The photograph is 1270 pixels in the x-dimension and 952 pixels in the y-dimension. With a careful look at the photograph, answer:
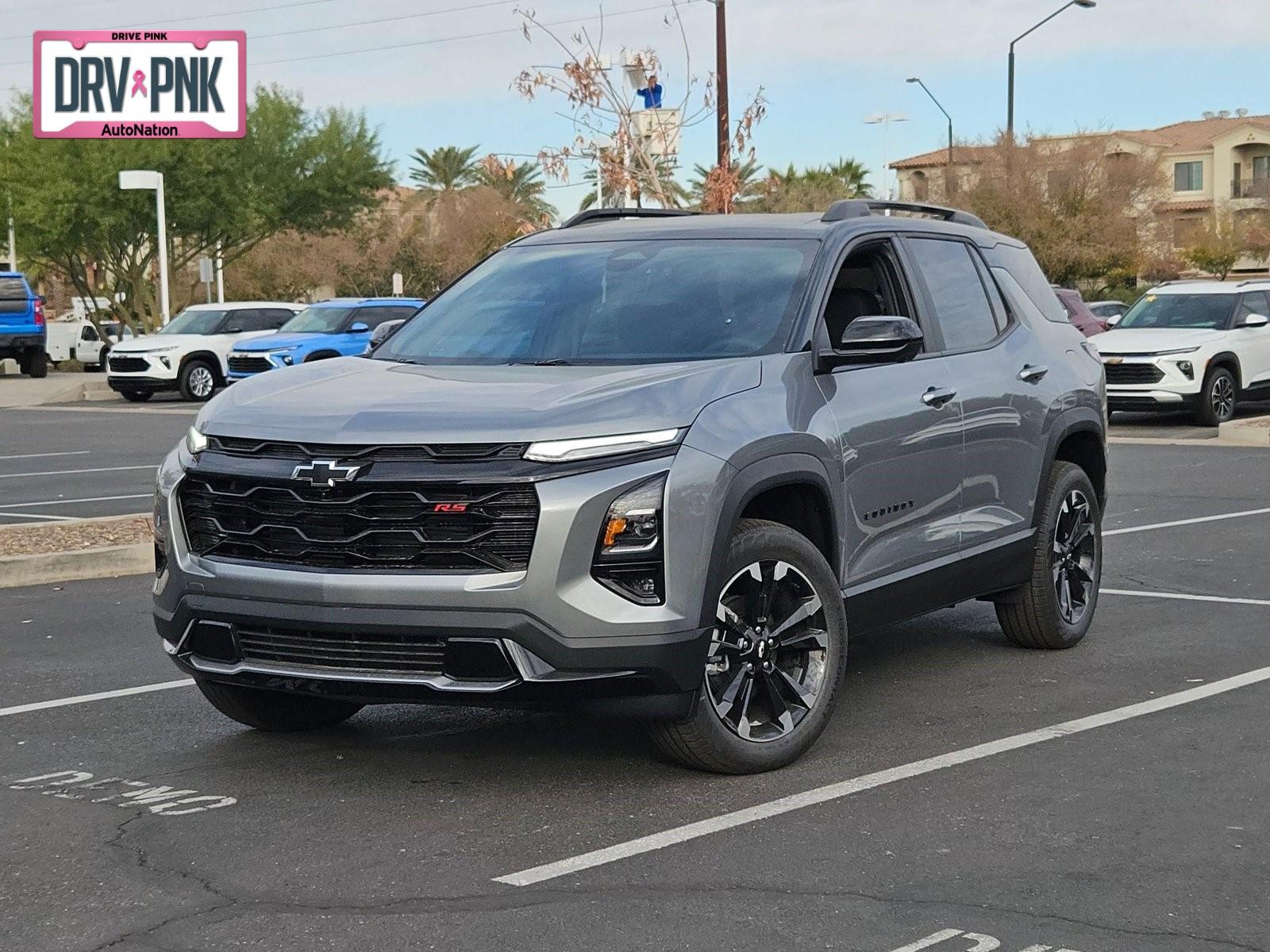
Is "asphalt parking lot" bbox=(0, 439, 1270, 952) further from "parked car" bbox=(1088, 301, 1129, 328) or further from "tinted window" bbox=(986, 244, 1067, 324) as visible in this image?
"parked car" bbox=(1088, 301, 1129, 328)

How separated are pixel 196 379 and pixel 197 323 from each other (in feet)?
4.20

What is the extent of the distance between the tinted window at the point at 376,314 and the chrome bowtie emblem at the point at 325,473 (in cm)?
2465

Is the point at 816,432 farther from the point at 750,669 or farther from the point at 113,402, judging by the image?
the point at 113,402

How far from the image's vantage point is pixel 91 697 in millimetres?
7312

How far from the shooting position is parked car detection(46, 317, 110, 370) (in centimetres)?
5128

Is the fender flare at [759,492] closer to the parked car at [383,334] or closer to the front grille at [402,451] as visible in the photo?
the front grille at [402,451]

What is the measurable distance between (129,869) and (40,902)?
1.04ft

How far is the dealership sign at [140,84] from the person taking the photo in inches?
1620

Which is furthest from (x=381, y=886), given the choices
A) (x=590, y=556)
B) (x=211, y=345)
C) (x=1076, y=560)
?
(x=211, y=345)

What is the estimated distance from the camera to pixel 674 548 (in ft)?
17.8

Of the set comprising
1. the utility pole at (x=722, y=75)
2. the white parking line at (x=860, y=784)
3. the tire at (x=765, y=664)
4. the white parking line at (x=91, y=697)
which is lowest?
the white parking line at (x=860, y=784)

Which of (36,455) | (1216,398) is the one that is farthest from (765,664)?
(1216,398)

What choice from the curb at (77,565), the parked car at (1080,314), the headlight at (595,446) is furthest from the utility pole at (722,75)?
the headlight at (595,446)

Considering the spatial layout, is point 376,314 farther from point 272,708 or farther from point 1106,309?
point 272,708
